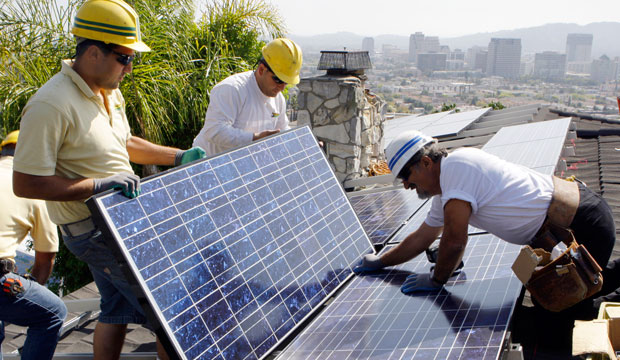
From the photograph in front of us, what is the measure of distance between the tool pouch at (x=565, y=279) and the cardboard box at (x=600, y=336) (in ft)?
0.54

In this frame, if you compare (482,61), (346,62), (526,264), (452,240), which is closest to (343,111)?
(346,62)

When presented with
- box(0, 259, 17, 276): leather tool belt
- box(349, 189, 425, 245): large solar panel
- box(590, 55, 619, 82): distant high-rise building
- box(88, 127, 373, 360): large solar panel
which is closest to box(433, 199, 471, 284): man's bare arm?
box(88, 127, 373, 360): large solar panel

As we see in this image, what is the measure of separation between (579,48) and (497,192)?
543 feet

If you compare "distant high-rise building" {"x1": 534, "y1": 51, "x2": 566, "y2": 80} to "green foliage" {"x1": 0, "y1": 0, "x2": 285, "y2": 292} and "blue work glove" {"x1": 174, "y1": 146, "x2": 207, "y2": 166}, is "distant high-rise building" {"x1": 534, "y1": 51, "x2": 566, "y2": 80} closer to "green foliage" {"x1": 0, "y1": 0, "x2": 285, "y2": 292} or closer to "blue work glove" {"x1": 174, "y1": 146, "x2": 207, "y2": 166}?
"green foliage" {"x1": 0, "y1": 0, "x2": 285, "y2": 292}

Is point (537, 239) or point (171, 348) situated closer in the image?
point (171, 348)

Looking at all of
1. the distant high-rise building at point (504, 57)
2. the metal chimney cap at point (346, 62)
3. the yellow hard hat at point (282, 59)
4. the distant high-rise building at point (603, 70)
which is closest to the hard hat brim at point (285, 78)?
the yellow hard hat at point (282, 59)

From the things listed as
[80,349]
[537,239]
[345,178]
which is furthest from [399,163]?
[345,178]

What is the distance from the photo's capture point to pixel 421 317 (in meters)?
3.15

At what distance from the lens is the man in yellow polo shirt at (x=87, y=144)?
10.1 ft

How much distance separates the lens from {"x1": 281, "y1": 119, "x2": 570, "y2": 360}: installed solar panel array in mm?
2787

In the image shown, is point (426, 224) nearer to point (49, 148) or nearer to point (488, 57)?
point (49, 148)

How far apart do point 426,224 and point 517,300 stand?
97cm

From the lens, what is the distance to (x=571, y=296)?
10.8 feet

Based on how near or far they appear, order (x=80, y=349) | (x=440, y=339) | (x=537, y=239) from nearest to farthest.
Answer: (x=440, y=339)
(x=537, y=239)
(x=80, y=349)
